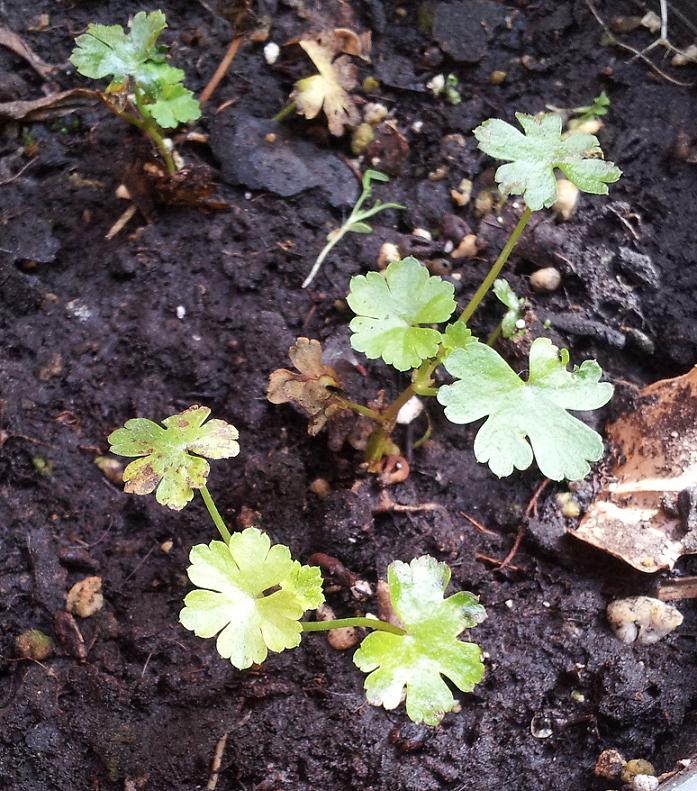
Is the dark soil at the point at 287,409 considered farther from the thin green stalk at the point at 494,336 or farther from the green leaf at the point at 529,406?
the green leaf at the point at 529,406

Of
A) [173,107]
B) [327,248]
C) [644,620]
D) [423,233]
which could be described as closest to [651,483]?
[644,620]

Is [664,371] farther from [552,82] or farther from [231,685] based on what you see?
[231,685]

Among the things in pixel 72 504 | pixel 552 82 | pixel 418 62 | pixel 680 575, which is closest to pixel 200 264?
pixel 72 504

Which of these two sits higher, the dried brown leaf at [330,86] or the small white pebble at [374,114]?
the dried brown leaf at [330,86]

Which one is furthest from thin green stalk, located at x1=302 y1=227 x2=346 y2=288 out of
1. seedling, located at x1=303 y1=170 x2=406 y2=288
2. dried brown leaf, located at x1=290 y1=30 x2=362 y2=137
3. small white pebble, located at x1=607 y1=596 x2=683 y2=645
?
small white pebble, located at x1=607 y1=596 x2=683 y2=645

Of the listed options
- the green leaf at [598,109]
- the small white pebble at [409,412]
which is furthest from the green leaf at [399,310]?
the green leaf at [598,109]
